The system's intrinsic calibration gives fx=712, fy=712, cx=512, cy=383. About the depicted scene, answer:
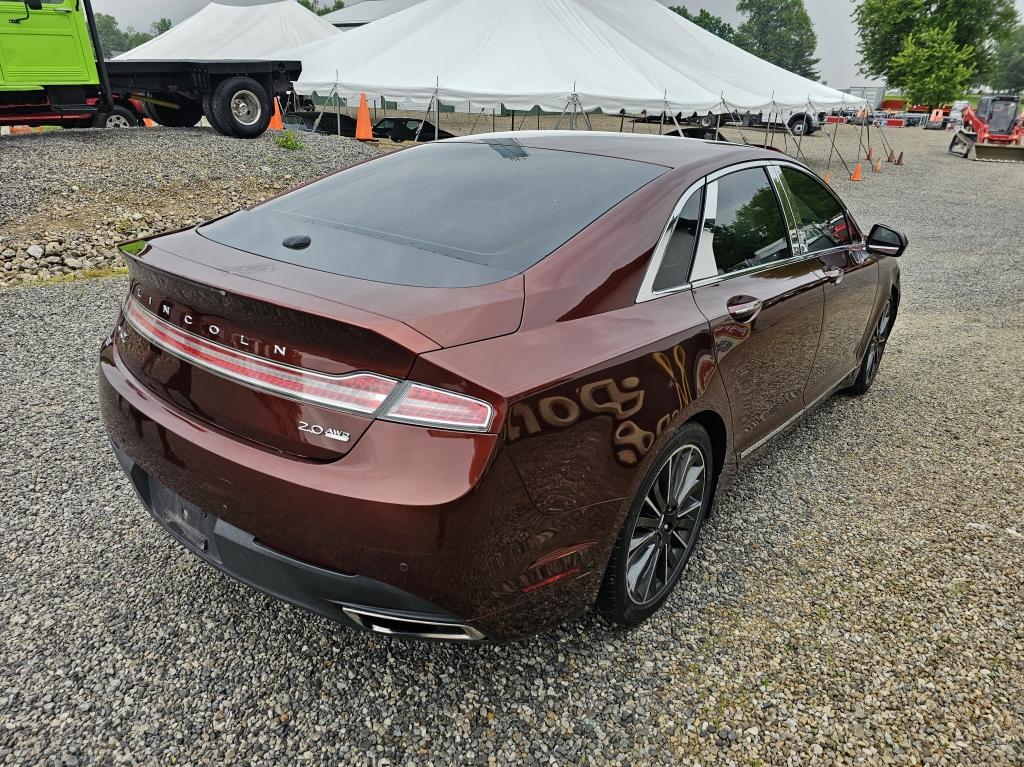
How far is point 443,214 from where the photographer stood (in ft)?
8.05

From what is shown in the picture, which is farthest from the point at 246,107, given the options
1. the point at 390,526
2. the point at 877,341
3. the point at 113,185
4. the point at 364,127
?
the point at 390,526

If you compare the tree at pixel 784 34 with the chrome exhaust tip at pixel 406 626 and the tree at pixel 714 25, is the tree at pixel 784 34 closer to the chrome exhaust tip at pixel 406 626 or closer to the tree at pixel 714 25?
the tree at pixel 714 25

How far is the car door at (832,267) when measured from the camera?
3360 mm

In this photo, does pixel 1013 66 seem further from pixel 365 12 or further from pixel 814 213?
pixel 814 213

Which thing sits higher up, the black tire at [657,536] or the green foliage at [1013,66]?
the green foliage at [1013,66]

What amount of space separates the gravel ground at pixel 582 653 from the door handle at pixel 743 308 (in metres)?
1.00

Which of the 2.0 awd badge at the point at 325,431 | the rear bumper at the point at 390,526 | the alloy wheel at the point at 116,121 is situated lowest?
the alloy wheel at the point at 116,121

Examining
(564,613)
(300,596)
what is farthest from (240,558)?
(564,613)

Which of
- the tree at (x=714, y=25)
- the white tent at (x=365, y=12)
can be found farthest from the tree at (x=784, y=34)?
the white tent at (x=365, y=12)

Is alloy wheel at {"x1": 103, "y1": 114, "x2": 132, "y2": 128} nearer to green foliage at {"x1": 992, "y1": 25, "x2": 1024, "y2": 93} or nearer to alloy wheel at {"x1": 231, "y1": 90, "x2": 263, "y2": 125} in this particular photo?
alloy wheel at {"x1": 231, "y1": 90, "x2": 263, "y2": 125}

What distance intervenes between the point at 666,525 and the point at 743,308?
849mm

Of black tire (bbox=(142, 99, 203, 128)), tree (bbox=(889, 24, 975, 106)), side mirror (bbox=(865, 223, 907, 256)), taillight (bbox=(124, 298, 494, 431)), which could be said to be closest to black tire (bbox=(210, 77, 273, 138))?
black tire (bbox=(142, 99, 203, 128))

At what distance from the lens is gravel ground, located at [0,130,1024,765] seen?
2.02 m

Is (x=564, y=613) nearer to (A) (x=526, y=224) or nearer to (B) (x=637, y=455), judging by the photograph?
(B) (x=637, y=455)
